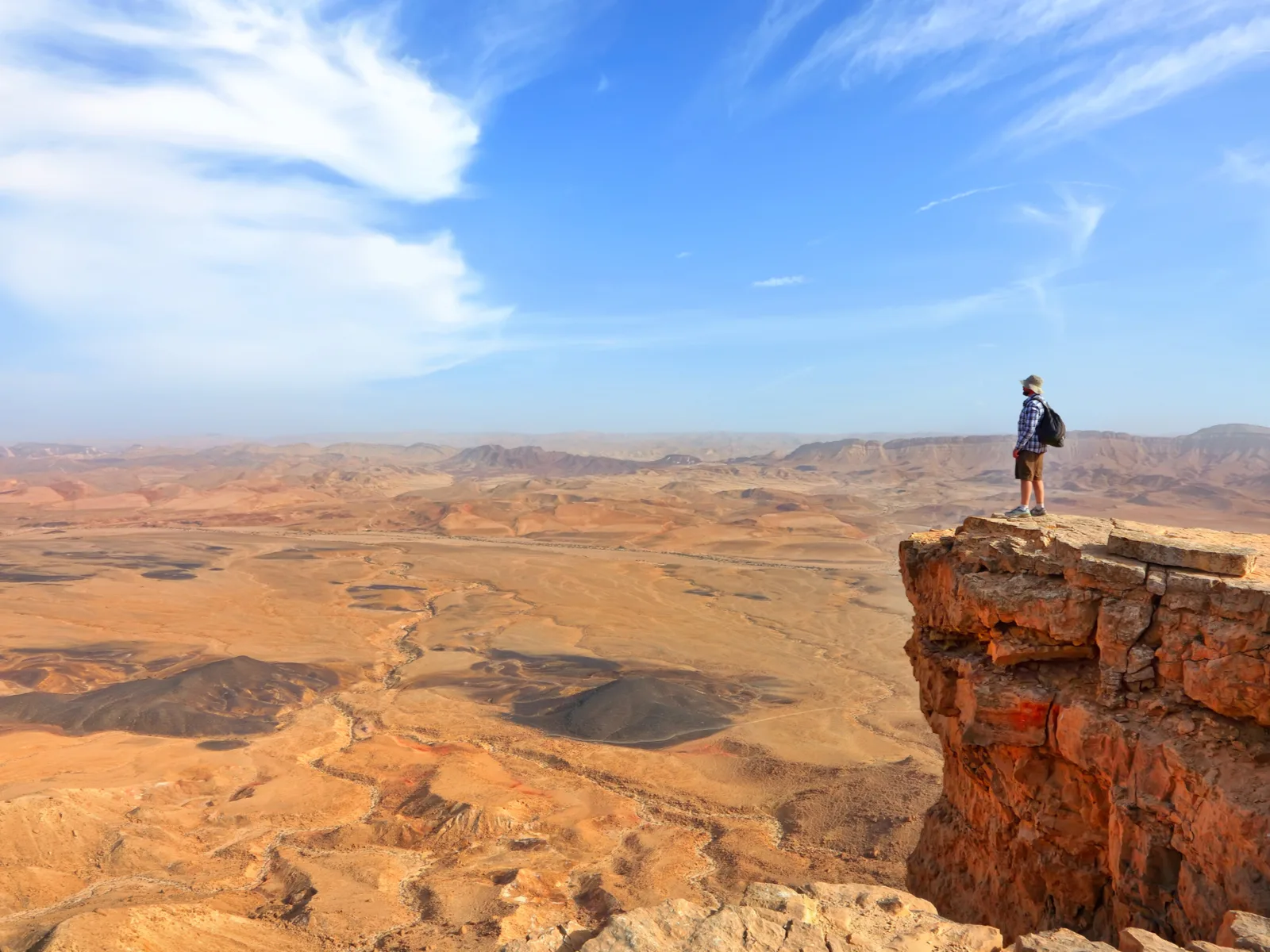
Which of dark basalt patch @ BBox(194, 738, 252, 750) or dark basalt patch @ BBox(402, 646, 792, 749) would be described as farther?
dark basalt patch @ BBox(402, 646, 792, 749)

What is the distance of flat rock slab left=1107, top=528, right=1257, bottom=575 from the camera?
6129mm

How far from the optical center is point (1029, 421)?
8891mm

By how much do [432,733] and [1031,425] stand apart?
19459mm

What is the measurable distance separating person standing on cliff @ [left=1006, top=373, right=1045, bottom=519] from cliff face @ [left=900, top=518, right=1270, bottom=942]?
82 centimetres

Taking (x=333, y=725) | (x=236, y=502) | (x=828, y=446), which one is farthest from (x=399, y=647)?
(x=828, y=446)

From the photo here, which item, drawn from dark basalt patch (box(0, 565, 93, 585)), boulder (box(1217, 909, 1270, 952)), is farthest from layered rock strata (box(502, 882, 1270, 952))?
dark basalt patch (box(0, 565, 93, 585))

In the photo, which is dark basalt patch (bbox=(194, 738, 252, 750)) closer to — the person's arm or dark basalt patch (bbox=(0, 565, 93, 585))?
the person's arm

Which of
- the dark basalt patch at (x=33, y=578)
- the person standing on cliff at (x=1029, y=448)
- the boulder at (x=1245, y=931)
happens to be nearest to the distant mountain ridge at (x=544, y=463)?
the dark basalt patch at (x=33, y=578)

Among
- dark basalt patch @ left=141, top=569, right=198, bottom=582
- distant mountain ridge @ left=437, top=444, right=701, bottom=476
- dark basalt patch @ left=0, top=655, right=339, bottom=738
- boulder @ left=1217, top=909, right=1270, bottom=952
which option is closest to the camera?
boulder @ left=1217, top=909, right=1270, bottom=952

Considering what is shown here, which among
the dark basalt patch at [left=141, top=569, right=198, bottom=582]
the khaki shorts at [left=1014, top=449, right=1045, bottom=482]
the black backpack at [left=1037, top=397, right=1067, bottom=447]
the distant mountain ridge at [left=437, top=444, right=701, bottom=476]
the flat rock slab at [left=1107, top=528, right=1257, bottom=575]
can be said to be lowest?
the dark basalt patch at [left=141, top=569, right=198, bottom=582]

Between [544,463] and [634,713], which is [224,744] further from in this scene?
[544,463]

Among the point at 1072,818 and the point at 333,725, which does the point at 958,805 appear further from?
the point at 333,725

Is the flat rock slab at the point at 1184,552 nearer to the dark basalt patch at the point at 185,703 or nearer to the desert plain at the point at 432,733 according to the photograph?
the desert plain at the point at 432,733

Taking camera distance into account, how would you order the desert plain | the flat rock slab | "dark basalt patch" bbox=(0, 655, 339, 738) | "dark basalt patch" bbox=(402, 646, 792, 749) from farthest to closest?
1. "dark basalt patch" bbox=(402, 646, 792, 749)
2. "dark basalt patch" bbox=(0, 655, 339, 738)
3. the desert plain
4. the flat rock slab
